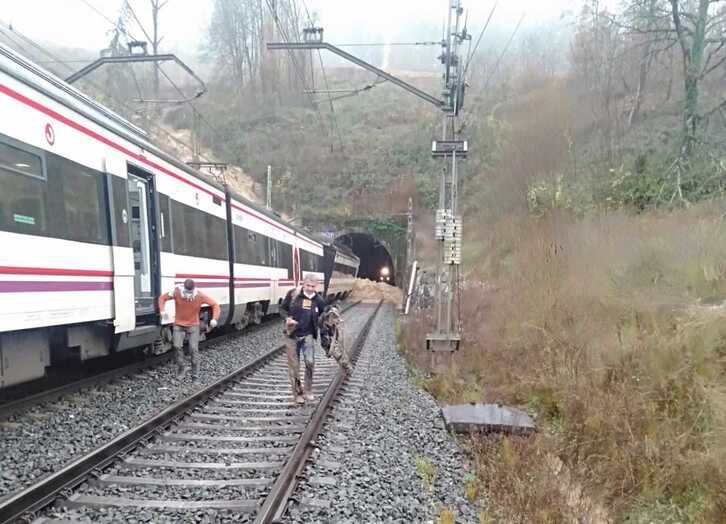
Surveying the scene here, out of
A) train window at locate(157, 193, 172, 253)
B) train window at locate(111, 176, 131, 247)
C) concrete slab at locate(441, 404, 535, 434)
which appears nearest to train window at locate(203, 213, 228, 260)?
train window at locate(157, 193, 172, 253)

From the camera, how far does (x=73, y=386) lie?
7484 millimetres

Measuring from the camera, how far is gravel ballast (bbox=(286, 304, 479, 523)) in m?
4.46

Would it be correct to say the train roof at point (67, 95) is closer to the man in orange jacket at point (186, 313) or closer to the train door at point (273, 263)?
the man in orange jacket at point (186, 313)

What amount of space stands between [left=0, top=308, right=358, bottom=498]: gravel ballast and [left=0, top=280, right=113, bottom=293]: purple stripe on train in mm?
1434

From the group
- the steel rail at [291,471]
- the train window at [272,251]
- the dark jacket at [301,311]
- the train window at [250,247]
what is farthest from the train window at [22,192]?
the train window at [272,251]

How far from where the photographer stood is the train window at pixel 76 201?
636 centimetres

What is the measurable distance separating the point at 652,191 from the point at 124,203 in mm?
14511

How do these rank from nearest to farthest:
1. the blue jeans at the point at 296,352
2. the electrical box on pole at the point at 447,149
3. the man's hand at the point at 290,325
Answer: the man's hand at the point at 290,325
the blue jeans at the point at 296,352
the electrical box on pole at the point at 447,149

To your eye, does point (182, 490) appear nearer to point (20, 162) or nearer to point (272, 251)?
point (20, 162)

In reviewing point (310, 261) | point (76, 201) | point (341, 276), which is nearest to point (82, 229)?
point (76, 201)

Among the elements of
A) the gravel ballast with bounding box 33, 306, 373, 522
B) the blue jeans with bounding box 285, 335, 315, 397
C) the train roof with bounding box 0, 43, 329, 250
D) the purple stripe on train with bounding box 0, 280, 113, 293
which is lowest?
the gravel ballast with bounding box 33, 306, 373, 522

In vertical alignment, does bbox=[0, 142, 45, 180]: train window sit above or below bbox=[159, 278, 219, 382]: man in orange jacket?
above

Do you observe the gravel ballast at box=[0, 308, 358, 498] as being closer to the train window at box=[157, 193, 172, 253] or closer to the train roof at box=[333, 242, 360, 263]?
the train window at box=[157, 193, 172, 253]

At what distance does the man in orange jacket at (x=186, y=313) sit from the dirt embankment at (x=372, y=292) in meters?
32.9
